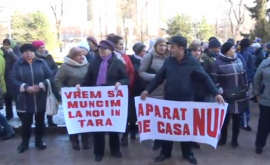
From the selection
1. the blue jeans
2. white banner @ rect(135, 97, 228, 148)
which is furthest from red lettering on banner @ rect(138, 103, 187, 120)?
the blue jeans

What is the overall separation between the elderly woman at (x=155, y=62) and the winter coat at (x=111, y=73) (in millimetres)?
432

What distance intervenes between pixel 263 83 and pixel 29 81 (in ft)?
11.9

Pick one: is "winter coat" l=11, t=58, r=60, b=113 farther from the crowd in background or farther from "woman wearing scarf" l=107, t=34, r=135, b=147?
"woman wearing scarf" l=107, t=34, r=135, b=147

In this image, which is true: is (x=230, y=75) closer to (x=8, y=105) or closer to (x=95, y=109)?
(x=95, y=109)

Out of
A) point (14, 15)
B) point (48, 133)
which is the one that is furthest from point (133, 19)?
point (48, 133)

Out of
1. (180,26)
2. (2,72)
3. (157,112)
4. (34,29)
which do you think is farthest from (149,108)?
(34,29)

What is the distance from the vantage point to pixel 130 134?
6383 millimetres

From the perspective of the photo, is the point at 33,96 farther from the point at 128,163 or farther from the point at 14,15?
the point at 14,15

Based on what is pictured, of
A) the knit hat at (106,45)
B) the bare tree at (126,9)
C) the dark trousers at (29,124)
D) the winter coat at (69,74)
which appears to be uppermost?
the bare tree at (126,9)

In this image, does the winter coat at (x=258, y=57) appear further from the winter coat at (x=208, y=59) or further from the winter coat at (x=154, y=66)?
the winter coat at (x=154, y=66)

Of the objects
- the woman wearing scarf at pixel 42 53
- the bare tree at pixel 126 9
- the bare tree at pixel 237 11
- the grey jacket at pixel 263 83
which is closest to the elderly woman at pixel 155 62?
the grey jacket at pixel 263 83

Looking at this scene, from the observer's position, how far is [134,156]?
5461mm

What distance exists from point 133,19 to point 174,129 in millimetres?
33586

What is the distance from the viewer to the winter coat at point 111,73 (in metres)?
5.06
